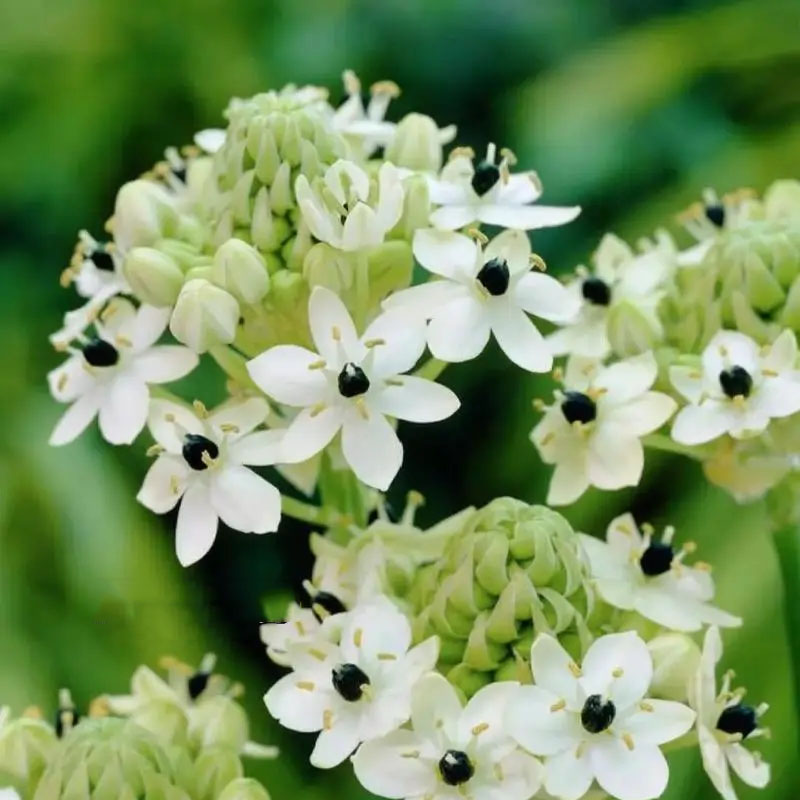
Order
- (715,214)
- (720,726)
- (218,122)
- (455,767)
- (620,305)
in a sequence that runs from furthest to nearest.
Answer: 1. (218,122)
2. (715,214)
3. (620,305)
4. (720,726)
5. (455,767)

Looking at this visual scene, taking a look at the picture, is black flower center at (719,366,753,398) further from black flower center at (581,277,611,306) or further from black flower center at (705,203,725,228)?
black flower center at (705,203,725,228)

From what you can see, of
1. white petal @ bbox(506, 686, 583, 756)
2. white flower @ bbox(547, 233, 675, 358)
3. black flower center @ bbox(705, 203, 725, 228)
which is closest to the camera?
white petal @ bbox(506, 686, 583, 756)

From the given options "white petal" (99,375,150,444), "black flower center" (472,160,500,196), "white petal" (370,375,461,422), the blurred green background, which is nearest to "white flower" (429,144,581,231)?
"black flower center" (472,160,500,196)

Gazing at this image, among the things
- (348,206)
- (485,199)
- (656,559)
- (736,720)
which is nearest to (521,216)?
(485,199)

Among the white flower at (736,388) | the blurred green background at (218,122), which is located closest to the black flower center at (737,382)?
the white flower at (736,388)

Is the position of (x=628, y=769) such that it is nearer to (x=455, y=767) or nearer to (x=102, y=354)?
(x=455, y=767)

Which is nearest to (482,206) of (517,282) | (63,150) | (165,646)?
(517,282)
